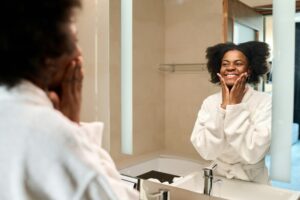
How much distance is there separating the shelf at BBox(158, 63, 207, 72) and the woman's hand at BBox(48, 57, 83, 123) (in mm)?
642

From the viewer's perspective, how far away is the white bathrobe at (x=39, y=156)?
17.6 inches

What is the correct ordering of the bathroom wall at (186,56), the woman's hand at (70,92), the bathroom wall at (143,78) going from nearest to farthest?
the woman's hand at (70,92)
the bathroom wall at (186,56)
the bathroom wall at (143,78)

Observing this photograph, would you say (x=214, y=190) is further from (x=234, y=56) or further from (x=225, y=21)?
(x=225, y=21)

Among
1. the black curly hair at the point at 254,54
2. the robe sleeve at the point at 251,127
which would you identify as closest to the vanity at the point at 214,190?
the robe sleeve at the point at 251,127

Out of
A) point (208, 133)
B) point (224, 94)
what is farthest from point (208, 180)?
point (224, 94)

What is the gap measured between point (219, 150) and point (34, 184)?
784 millimetres

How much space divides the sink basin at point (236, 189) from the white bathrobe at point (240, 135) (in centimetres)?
2

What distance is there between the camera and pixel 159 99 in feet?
4.22

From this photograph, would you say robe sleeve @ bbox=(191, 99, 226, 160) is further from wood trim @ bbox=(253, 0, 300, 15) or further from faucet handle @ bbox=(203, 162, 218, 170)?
wood trim @ bbox=(253, 0, 300, 15)

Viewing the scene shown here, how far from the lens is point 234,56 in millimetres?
1083

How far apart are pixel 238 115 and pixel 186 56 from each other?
324mm

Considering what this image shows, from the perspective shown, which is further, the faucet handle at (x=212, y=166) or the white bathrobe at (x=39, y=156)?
the faucet handle at (x=212, y=166)

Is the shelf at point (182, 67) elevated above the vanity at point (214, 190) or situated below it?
above

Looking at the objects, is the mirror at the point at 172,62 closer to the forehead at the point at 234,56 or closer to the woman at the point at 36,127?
the forehead at the point at 234,56
